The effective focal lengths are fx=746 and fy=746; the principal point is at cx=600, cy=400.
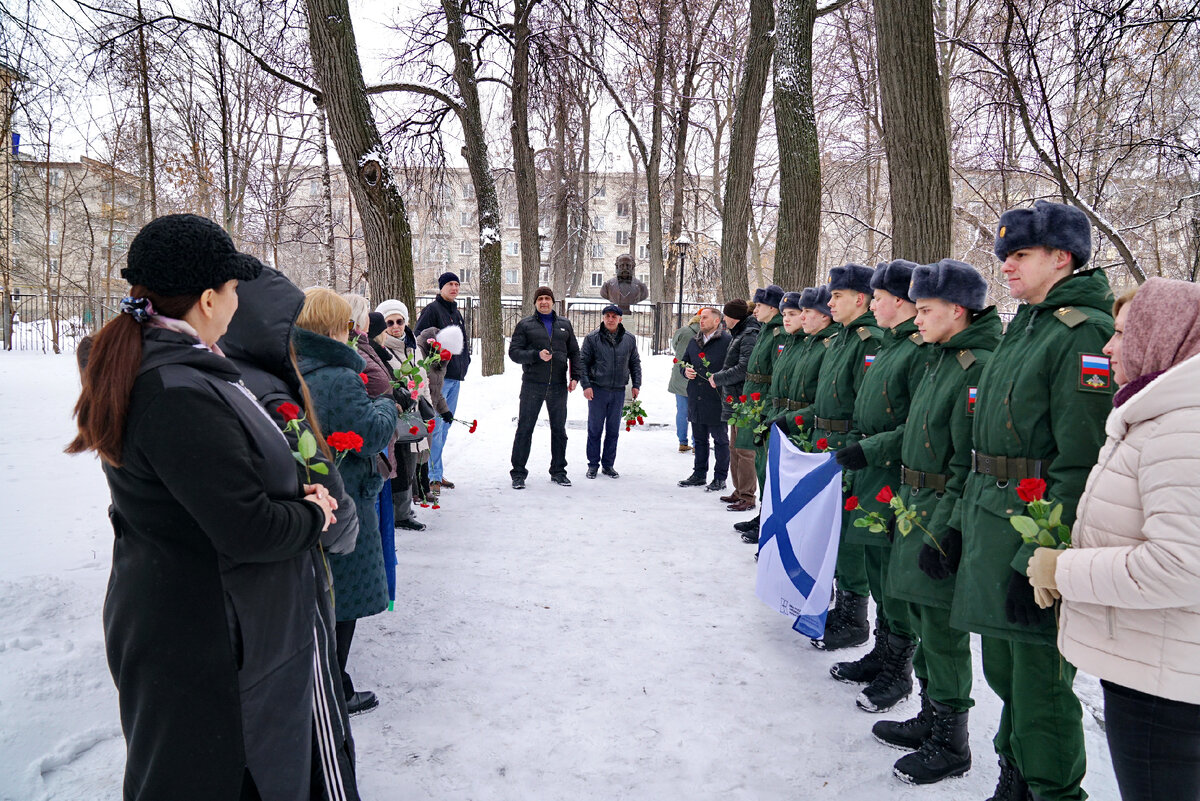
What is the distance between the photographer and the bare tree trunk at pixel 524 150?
14711 millimetres

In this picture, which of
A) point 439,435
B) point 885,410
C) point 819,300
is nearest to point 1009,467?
point 885,410

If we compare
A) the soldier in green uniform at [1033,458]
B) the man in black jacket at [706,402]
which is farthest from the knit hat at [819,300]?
the man in black jacket at [706,402]

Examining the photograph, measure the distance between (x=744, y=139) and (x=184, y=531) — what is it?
37.8ft

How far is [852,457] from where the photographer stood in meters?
3.90

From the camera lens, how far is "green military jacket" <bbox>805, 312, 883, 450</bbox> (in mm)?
4559

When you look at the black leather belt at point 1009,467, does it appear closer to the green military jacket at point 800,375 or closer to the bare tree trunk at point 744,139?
the green military jacket at point 800,375

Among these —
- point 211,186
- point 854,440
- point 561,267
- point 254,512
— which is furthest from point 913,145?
point 561,267

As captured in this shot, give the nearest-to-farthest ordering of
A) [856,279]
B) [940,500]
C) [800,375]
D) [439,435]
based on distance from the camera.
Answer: [940,500], [856,279], [800,375], [439,435]

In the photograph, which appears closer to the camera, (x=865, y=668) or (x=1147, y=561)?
(x=1147, y=561)

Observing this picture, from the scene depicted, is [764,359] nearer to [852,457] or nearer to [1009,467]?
[852,457]

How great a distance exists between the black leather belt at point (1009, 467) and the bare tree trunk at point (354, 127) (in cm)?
711

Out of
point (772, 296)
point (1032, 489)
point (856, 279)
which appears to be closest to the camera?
point (1032, 489)

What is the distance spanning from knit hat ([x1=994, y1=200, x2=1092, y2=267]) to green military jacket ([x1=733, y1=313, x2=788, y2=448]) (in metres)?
4.03

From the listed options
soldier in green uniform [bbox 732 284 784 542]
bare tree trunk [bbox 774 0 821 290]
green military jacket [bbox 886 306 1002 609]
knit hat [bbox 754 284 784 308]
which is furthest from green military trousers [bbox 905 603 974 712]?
bare tree trunk [bbox 774 0 821 290]
